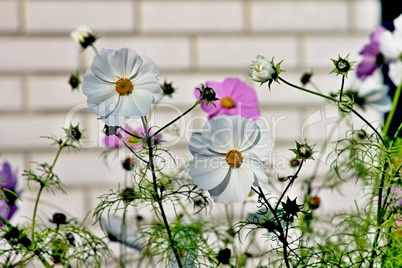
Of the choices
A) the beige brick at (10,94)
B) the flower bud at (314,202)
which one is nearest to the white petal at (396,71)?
the flower bud at (314,202)

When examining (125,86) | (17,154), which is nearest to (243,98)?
(125,86)

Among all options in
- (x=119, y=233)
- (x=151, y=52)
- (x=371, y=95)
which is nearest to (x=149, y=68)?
(x=119, y=233)

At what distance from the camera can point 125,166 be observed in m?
0.58

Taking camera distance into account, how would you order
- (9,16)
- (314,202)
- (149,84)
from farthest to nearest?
(9,16)
(314,202)
(149,84)

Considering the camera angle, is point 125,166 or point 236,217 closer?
point 125,166

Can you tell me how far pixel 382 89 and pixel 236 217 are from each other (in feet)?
2.81

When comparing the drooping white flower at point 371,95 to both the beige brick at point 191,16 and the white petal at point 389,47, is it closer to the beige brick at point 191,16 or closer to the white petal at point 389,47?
the white petal at point 389,47

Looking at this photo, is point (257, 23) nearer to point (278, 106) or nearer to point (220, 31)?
point (220, 31)

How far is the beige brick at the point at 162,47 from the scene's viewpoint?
1.51 meters

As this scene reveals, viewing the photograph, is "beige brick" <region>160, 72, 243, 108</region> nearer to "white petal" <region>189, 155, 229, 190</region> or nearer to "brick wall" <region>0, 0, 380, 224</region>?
"brick wall" <region>0, 0, 380, 224</region>

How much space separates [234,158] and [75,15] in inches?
45.1

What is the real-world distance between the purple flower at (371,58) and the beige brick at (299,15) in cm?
87

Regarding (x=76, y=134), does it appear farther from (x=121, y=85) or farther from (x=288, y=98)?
(x=288, y=98)

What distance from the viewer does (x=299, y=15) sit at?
1.55 meters
